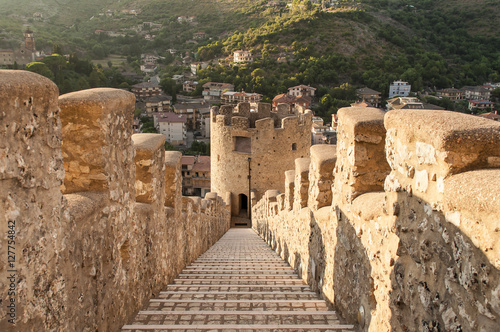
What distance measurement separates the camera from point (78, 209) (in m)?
3.21

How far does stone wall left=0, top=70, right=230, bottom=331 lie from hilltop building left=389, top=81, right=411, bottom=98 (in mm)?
65940

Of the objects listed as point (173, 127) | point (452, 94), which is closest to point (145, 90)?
point (173, 127)

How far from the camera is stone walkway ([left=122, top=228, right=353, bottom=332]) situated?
386 cm

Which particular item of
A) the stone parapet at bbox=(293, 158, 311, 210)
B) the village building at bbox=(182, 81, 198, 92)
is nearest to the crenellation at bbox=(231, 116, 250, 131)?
the stone parapet at bbox=(293, 158, 311, 210)

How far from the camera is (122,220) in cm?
410

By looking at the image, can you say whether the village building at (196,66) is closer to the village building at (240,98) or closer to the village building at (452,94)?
the village building at (240,98)

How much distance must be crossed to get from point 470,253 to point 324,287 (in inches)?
113

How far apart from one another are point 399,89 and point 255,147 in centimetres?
5399

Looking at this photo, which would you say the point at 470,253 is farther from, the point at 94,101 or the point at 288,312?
the point at 94,101

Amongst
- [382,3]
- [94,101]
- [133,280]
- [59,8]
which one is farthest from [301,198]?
[59,8]

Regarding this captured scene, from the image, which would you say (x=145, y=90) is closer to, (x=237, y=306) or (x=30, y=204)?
(x=237, y=306)

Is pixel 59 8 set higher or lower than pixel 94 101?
higher

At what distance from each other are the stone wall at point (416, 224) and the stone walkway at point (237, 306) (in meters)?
0.34

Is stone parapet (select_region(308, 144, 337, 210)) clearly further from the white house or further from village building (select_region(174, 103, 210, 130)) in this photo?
village building (select_region(174, 103, 210, 130))
